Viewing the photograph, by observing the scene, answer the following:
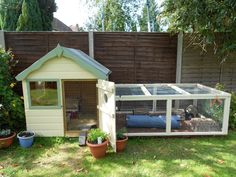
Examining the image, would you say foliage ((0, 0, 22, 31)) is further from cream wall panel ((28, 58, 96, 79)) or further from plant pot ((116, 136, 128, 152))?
plant pot ((116, 136, 128, 152))

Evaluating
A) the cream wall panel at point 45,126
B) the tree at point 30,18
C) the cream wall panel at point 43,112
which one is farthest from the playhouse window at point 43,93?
the tree at point 30,18

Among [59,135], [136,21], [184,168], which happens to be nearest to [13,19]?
[136,21]

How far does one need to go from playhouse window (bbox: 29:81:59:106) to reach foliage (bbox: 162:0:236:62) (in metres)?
3.51

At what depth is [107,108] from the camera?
4.17m

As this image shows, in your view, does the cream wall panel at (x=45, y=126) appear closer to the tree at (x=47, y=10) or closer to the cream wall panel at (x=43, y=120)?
the cream wall panel at (x=43, y=120)

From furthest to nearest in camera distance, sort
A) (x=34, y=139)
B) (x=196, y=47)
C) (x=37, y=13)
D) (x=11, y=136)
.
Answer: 1. (x=37, y=13)
2. (x=196, y=47)
3. (x=34, y=139)
4. (x=11, y=136)

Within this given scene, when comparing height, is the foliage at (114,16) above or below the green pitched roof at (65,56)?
above

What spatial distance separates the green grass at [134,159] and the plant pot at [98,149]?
0.34ft

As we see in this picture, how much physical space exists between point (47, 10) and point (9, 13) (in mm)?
2214

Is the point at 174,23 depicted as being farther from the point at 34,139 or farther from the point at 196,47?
the point at 34,139

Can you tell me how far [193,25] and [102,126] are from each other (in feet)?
11.3

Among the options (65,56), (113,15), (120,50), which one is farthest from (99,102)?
(113,15)

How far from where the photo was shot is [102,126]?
460cm

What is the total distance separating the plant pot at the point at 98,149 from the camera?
3.77 meters
